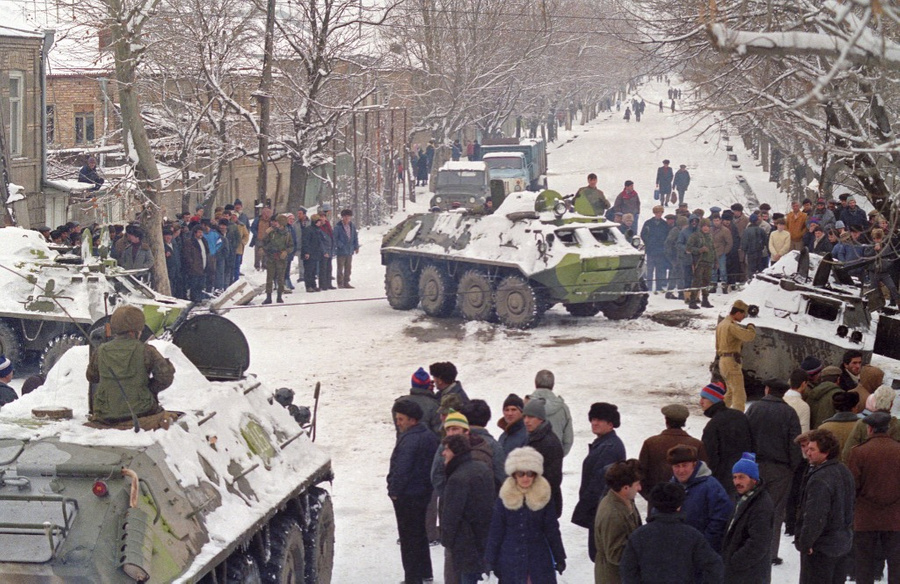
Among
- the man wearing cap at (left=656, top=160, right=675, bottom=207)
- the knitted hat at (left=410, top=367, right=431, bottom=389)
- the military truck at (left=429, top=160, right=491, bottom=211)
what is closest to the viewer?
the knitted hat at (left=410, top=367, right=431, bottom=389)

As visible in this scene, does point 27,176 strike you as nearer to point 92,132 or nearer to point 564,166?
point 92,132

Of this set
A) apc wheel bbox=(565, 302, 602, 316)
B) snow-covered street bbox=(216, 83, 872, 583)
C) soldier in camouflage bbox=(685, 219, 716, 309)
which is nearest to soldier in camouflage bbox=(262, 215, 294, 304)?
snow-covered street bbox=(216, 83, 872, 583)

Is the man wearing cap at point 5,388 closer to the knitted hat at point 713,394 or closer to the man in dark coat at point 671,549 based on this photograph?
the knitted hat at point 713,394

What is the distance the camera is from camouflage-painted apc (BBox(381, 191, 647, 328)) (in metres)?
19.5

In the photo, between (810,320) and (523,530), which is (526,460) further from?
(810,320)

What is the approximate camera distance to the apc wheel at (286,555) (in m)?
8.30

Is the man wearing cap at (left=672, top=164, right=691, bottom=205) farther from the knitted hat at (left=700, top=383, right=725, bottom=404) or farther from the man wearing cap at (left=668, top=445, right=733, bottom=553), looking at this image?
the man wearing cap at (left=668, top=445, right=733, bottom=553)

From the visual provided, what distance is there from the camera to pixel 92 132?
110 feet

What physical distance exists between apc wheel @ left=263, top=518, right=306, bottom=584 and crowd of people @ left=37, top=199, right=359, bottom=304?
10.5 metres

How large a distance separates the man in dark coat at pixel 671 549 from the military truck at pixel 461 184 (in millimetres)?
28034

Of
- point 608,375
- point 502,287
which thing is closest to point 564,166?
point 502,287

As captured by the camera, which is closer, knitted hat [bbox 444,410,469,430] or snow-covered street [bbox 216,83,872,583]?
knitted hat [bbox 444,410,469,430]

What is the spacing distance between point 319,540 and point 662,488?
3099mm

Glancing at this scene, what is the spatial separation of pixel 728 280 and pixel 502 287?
14.9 ft
